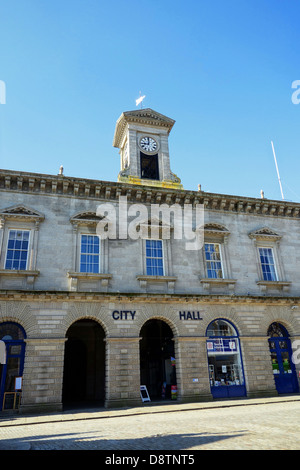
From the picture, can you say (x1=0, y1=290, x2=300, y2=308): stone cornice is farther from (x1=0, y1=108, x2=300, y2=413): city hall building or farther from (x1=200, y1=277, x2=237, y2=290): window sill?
(x1=200, y1=277, x2=237, y2=290): window sill

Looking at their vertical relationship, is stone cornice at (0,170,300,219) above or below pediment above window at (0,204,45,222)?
above

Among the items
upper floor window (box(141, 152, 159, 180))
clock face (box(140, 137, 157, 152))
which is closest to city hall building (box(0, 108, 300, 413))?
upper floor window (box(141, 152, 159, 180))

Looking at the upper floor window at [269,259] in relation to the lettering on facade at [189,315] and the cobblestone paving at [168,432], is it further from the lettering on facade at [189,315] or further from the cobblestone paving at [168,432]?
the cobblestone paving at [168,432]

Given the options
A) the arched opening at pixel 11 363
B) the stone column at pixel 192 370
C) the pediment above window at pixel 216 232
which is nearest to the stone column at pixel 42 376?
A: the arched opening at pixel 11 363

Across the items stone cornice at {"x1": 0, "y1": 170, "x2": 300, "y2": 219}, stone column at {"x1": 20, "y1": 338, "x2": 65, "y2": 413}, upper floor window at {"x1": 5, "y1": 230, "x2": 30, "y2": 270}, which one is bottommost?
stone column at {"x1": 20, "y1": 338, "x2": 65, "y2": 413}

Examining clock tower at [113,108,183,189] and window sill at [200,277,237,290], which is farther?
clock tower at [113,108,183,189]

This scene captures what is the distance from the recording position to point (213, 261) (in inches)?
869

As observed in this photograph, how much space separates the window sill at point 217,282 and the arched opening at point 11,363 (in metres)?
10.3

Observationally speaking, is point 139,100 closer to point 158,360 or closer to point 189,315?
point 189,315

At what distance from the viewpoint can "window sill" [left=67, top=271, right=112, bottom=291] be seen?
18547mm

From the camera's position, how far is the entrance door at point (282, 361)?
2116 cm

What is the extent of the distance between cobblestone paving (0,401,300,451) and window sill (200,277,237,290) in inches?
299

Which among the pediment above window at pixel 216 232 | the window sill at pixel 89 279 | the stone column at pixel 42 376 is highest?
the pediment above window at pixel 216 232

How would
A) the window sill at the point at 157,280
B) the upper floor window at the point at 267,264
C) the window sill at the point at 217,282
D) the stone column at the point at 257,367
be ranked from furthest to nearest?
the upper floor window at the point at 267,264 → the window sill at the point at 217,282 → the stone column at the point at 257,367 → the window sill at the point at 157,280
